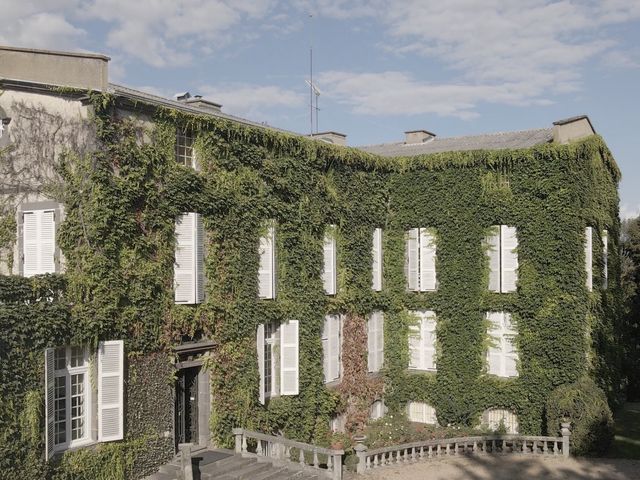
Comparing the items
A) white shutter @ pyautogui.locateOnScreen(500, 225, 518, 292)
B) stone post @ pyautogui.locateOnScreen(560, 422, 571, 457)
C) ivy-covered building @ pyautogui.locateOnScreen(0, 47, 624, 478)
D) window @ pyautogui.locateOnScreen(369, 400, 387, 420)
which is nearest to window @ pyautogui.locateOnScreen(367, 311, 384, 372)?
ivy-covered building @ pyautogui.locateOnScreen(0, 47, 624, 478)

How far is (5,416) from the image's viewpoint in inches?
540

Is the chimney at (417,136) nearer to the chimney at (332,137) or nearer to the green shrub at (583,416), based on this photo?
the chimney at (332,137)

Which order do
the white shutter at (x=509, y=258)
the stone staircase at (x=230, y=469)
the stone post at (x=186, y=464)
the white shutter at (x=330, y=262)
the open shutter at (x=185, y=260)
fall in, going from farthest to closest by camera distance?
the white shutter at (x=509, y=258) → the white shutter at (x=330, y=262) → the open shutter at (x=185, y=260) → the stone staircase at (x=230, y=469) → the stone post at (x=186, y=464)

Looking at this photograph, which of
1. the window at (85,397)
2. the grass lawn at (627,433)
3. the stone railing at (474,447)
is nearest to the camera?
the window at (85,397)

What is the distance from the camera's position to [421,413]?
25.4 m

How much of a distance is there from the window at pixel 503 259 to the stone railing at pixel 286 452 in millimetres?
9083

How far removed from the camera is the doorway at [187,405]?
58.9 feet

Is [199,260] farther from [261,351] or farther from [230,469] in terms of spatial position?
[230,469]

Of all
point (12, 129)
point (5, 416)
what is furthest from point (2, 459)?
point (12, 129)

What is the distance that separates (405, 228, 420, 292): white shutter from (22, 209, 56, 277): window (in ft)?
45.3

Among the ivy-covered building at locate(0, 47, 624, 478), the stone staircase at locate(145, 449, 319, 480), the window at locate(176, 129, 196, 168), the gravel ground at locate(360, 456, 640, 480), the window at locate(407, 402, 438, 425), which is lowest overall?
the gravel ground at locate(360, 456, 640, 480)

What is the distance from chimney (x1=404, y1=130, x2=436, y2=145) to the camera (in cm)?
3058

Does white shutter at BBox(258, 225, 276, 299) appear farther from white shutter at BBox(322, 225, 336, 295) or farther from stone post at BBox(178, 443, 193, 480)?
stone post at BBox(178, 443, 193, 480)

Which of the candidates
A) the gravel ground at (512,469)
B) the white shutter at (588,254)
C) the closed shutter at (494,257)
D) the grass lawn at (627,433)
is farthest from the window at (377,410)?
the white shutter at (588,254)
